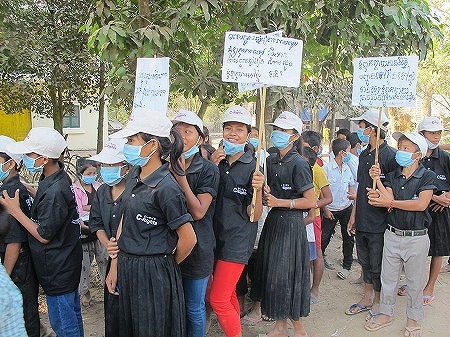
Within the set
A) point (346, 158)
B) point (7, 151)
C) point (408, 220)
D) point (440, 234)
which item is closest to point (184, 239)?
point (7, 151)

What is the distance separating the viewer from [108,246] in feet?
10.1

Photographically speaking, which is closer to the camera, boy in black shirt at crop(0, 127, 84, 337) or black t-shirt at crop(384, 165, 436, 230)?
boy in black shirt at crop(0, 127, 84, 337)

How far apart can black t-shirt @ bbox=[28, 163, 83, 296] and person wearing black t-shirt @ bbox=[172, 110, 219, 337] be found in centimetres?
83

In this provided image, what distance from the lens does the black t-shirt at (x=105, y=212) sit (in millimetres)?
3229

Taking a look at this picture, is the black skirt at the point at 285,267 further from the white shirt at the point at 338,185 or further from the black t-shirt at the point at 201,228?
the white shirt at the point at 338,185

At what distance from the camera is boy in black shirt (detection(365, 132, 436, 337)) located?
4133 millimetres

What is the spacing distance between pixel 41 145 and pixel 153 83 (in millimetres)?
959

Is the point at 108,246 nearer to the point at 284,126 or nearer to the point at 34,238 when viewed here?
A: the point at 34,238

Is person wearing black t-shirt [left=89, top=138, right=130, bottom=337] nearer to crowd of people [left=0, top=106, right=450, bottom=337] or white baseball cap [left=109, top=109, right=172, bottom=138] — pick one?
crowd of people [left=0, top=106, right=450, bottom=337]

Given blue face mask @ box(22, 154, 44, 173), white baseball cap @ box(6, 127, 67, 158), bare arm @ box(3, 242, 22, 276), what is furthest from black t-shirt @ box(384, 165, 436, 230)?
bare arm @ box(3, 242, 22, 276)

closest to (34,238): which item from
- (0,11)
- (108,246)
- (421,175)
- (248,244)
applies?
(108,246)

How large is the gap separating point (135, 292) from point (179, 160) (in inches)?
35.5

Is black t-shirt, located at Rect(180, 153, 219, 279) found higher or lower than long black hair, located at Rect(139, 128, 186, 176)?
lower

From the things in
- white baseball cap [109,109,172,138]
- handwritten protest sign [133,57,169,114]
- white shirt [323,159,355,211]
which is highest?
handwritten protest sign [133,57,169,114]
